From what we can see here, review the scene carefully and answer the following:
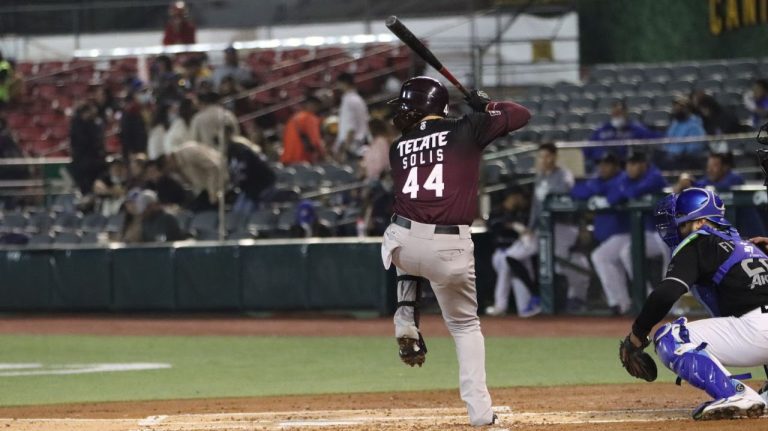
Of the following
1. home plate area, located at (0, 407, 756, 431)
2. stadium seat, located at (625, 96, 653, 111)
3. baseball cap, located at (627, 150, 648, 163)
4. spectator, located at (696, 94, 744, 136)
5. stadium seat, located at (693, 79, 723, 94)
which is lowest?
home plate area, located at (0, 407, 756, 431)

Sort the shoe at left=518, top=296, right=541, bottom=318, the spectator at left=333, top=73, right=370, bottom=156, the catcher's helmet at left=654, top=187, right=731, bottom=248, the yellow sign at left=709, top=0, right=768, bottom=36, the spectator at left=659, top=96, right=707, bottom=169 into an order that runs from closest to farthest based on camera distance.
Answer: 1. the catcher's helmet at left=654, top=187, right=731, bottom=248
2. the shoe at left=518, top=296, right=541, bottom=318
3. the spectator at left=659, top=96, right=707, bottom=169
4. the spectator at left=333, top=73, right=370, bottom=156
5. the yellow sign at left=709, top=0, right=768, bottom=36

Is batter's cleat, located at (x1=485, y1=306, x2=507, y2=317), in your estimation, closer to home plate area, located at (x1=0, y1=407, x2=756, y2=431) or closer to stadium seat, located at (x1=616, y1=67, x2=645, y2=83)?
stadium seat, located at (x1=616, y1=67, x2=645, y2=83)

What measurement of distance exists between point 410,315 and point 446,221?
1.77 feet

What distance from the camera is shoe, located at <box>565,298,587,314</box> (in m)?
15.2

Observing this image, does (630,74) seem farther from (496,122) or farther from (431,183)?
(431,183)

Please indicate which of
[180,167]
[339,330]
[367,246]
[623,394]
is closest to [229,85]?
[180,167]

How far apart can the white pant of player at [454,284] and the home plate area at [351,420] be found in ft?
0.61

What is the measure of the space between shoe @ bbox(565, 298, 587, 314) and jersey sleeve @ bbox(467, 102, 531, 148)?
841cm

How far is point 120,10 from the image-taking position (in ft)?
93.2

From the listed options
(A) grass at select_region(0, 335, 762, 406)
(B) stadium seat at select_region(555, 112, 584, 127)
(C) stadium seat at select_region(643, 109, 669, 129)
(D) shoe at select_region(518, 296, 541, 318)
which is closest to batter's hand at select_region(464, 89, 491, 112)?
(A) grass at select_region(0, 335, 762, 406)

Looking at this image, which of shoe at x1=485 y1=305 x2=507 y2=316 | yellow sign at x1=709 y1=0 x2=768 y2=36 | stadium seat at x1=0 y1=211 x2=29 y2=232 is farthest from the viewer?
yellow sign at x1=709 y1=0 x2=768 y2=36

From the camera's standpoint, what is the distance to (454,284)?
6.90m

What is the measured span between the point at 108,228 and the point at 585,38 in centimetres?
1179

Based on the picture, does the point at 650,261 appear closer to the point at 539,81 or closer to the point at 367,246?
the point at 367,246
